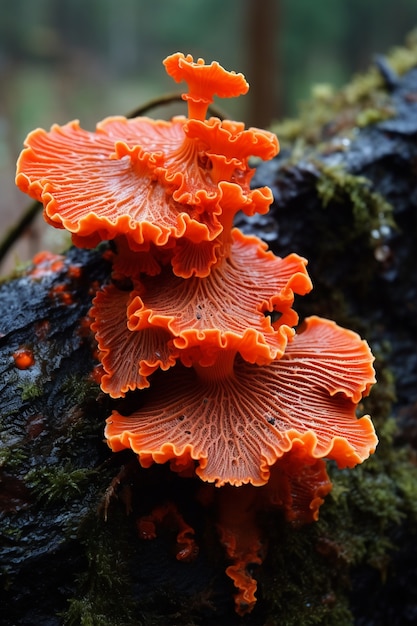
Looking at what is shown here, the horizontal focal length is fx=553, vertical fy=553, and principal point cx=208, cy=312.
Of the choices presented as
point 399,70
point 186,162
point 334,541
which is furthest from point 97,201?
point 399,70

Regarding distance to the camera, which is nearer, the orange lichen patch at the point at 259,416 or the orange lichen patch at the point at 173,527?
the orange lichen patch at the point at 259,416

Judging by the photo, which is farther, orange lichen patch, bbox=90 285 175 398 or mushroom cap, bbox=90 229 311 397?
orange lichen patch, bbox=90 285 175 398

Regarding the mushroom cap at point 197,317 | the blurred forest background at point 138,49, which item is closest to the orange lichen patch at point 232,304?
the mushroom cap at point 197,317

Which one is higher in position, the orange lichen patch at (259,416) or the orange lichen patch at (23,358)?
the orange lichen patch at (23,358)

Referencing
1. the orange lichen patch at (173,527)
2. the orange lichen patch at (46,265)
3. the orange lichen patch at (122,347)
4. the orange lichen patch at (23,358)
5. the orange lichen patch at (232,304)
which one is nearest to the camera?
the orange lichen patch at (232,304)

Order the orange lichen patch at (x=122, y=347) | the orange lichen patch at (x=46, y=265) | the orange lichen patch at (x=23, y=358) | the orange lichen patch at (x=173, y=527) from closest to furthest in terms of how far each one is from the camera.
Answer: the orange lichen patch at (x=122, y=347) → the orange lichen patch at (x=173, y=527) → the orange lichen patch at (x=23, y=358) → the orange lichen patch at (x=46, y=265)

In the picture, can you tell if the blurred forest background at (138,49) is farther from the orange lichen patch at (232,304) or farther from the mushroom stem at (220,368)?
the mushroom stem at (220,368)

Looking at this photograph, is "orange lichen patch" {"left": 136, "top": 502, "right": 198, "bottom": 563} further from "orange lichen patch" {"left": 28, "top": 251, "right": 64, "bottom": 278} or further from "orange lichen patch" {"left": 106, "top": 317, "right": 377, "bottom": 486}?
"orange lichen patch" {"left": 28, "top": 251, "right": 64, "bottom": 278}

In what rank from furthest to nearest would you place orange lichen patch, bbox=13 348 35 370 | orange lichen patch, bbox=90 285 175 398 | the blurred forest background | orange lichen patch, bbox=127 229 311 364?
the blurred forest background
orange lichen patch, bbox=13 348 35 370
orange lichen patch, bbox=90 285 175 398
orange lichen patch, bbox=127 229 311 364

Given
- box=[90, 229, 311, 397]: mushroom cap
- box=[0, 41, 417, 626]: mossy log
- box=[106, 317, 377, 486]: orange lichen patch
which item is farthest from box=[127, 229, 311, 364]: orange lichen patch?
box=[0, 41, 417, 626]: mossy log
